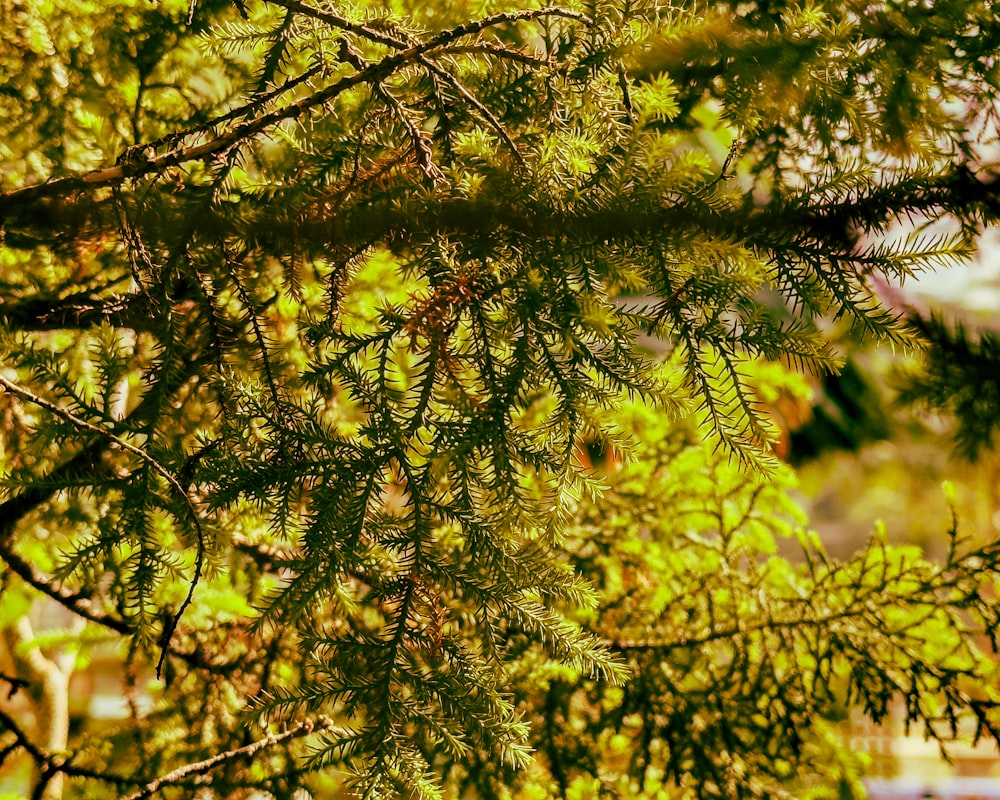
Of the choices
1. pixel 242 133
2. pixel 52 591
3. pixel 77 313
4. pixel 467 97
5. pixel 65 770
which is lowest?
pixel 65 770

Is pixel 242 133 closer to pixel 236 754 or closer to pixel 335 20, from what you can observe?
pixel 335 20

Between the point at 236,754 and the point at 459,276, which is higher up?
the point at 459,276

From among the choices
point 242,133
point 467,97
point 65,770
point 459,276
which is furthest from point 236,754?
point 467,97

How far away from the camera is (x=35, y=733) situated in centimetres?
307

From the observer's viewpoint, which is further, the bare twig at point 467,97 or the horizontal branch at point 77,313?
the horizontal branch at point 77,313

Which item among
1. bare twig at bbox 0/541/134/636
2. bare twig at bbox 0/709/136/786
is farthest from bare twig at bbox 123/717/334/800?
bare twig at bbox 0/541/134/636

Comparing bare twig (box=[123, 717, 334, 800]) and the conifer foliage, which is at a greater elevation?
the conifer foliage

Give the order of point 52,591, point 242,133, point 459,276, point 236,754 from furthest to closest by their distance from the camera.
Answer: point 52,591, point 236,754, point 459,276, point 242,133

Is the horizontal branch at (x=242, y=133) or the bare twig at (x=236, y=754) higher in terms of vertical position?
the horizontal branch at (x=242, y=133)

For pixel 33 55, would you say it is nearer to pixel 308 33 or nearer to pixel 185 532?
pixel 308 33

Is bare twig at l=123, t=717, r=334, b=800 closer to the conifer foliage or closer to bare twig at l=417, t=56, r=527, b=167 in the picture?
the conifer foliage

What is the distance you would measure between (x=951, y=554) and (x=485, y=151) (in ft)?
7.39

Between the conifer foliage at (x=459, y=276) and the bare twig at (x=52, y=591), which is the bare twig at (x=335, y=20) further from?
the bare twig at (x=52, y=591)

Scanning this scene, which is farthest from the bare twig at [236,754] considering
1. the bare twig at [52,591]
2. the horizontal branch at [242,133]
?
the horizontal branch at [242,133]
